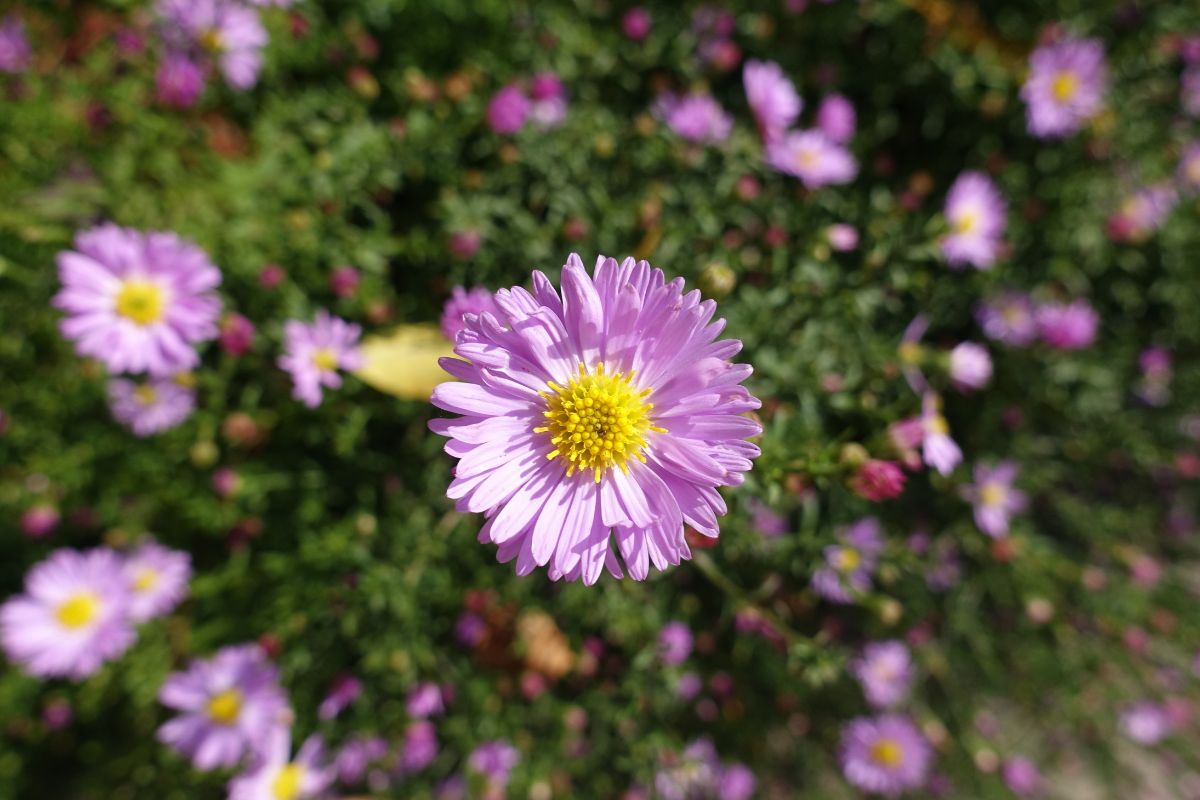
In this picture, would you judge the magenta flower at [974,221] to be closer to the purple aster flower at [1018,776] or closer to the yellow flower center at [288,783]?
the purple aster flower at [1018,776]

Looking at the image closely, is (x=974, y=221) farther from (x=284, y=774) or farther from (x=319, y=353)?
(x=284, y=774)

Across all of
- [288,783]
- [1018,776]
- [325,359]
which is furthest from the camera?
[1018,776]

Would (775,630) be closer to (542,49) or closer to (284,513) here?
(284,513)

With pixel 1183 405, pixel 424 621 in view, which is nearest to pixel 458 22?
pixel 424 621

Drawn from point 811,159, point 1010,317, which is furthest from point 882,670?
point 811,159

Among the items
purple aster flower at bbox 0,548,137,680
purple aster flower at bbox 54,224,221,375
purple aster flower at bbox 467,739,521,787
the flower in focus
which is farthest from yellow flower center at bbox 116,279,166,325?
the flower in focus
